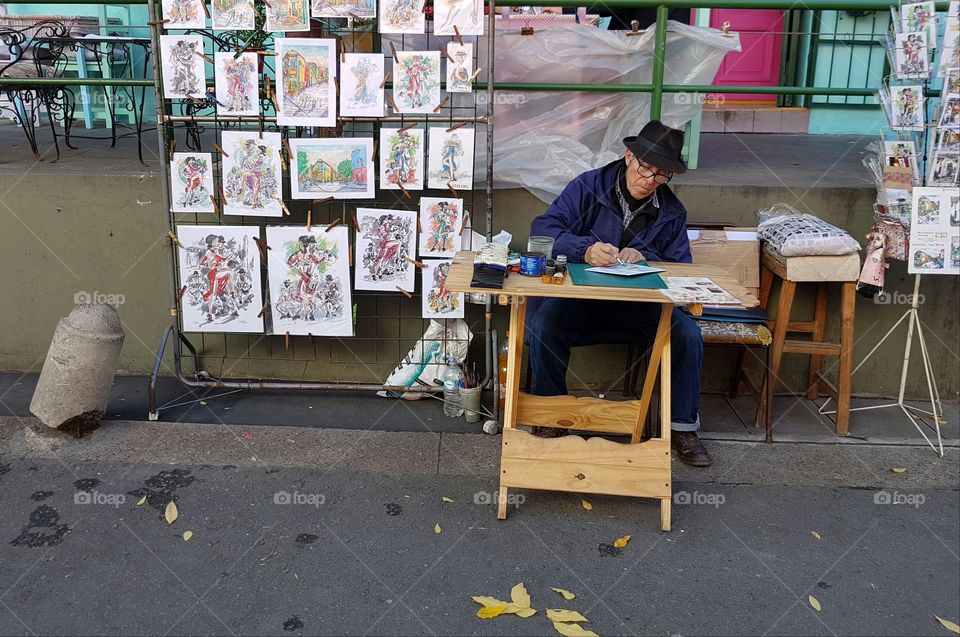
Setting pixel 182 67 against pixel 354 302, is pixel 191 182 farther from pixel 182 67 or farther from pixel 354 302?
pixel 354 302

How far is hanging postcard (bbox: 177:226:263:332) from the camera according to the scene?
13.4 feet

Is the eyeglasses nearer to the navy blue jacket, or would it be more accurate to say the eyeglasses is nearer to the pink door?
the navy blue jacket

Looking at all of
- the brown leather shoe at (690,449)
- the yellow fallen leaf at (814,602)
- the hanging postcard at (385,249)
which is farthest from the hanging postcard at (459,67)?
the yellow fallen leaf at (814,602)

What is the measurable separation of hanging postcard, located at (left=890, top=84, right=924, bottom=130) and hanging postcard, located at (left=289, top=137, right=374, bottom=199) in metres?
2.45

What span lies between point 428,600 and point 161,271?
2595mm

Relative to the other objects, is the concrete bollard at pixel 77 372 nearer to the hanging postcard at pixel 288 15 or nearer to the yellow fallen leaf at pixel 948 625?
the hanging postcard at pixel 288 15

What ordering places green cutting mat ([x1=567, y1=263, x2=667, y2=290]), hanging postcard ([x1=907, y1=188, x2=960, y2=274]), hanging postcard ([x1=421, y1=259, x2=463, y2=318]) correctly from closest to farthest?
green cutting mat ([x1=567, y1=263, x2=667, y2=290]), hanging postcard ([x1=907, y1=188, x2=960, y2=274]), hanging postcard ([x1=421, y1=259, x2=463, y2=318])

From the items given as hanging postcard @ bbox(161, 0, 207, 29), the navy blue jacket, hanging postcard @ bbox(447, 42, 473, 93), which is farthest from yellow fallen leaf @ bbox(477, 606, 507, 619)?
hanging postcard @ bbox(161, 0, 207, 29)

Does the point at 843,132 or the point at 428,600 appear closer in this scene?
the point at 428,600

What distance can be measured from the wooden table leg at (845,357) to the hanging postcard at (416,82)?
216cm

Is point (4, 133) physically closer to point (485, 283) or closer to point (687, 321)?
point (485, 283)

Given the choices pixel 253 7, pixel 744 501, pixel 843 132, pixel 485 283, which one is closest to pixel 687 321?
pixel 744 501

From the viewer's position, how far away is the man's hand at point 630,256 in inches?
139

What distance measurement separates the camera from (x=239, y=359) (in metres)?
4.60
